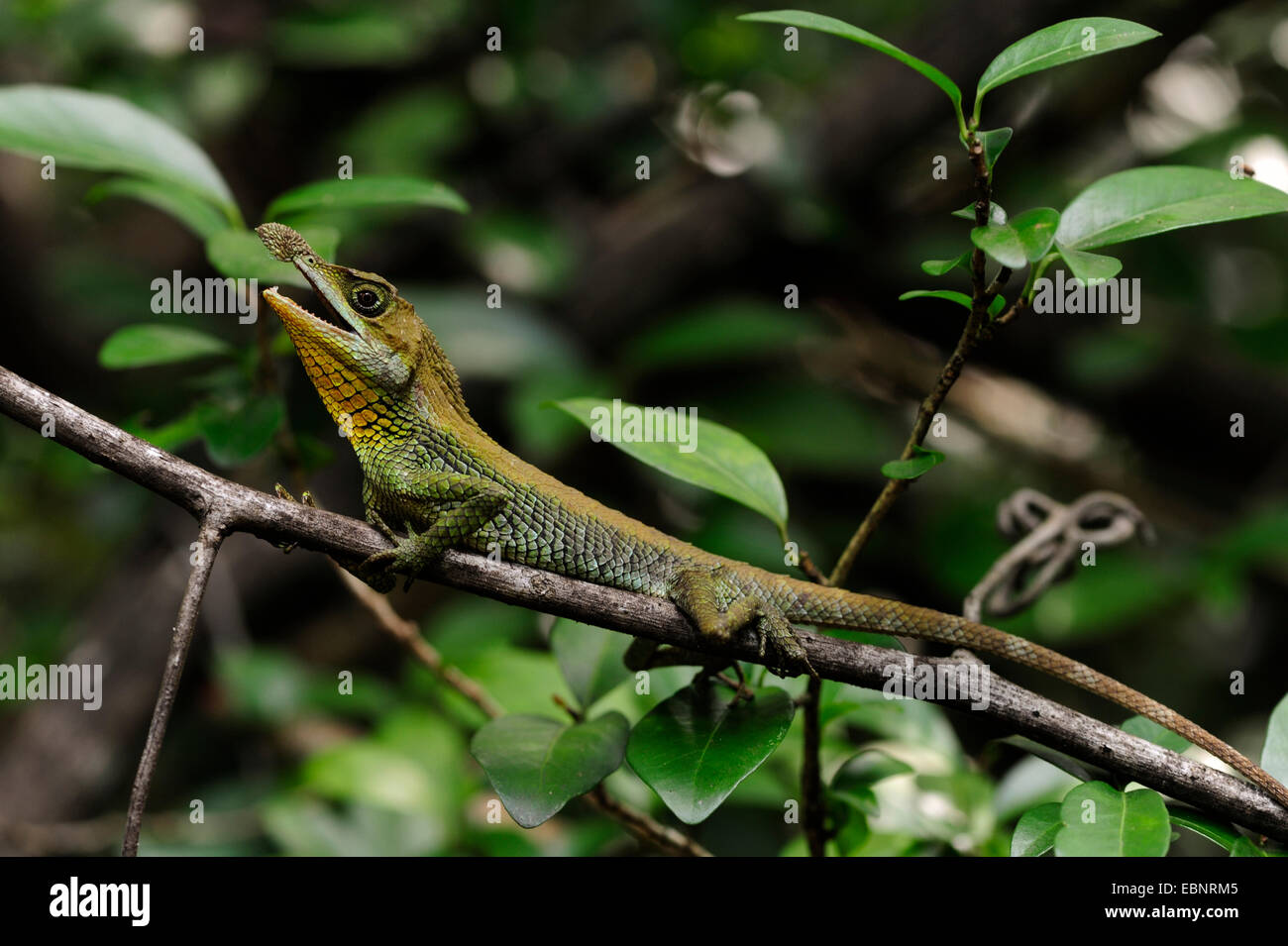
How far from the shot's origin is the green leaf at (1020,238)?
1.97 m

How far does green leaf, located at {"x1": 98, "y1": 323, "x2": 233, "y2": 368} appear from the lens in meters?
3.07

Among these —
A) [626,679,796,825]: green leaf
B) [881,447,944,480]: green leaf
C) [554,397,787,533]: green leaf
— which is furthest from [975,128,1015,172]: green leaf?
[626,679,796,825]: green leaf

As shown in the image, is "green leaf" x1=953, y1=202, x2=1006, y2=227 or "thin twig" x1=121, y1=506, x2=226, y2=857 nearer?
"thin twig" x1=121, y1=506, x2=226, y2=857

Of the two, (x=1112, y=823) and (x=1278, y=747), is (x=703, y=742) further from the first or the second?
(x=1278, y=747)

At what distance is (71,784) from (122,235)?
4144 millimetres

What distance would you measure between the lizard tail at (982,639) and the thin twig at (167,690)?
5.19ft

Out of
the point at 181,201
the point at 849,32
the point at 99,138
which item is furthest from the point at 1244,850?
the point at 99,138

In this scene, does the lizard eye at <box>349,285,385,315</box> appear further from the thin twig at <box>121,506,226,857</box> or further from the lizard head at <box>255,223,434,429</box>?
the thin twig at <box>121,506,226,857</box>

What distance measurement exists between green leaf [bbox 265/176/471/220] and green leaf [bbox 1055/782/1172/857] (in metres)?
2.18

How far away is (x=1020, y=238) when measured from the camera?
2.08 meters

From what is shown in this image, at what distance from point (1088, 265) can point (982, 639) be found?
108 centimetres

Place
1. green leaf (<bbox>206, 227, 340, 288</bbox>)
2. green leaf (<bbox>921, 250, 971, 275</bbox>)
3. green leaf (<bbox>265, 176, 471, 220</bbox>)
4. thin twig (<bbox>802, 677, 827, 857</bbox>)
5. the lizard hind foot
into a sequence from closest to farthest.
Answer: green leaf (<bbox>921, 250, 971, 275</bbox>), the lizard hind foot, thin twig (<bbox>802, 677, 827, 857</bbox>), green leaf (<bbox>206, 227, 340, 288</bbox>), green leaf (<bbox>265, 176, 471, 220</bbox>)

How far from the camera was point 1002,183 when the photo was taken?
667 centimetres
